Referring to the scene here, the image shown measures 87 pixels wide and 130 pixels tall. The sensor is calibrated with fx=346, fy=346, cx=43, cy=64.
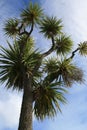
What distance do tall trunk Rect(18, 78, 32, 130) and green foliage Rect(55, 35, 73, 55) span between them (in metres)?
2.72

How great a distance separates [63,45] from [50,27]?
0.81m

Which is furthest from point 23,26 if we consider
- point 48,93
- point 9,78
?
point 48,93

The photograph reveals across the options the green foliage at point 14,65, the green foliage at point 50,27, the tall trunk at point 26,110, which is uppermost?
the green foliage at point 50,27

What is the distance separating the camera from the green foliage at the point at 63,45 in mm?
12445

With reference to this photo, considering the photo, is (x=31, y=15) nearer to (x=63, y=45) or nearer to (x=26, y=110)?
(x=63, y=45)

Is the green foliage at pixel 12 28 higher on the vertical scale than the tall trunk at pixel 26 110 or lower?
higher

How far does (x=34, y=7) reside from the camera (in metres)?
12.0

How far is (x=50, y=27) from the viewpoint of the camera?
40.5 ft

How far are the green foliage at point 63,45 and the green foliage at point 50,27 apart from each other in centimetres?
36

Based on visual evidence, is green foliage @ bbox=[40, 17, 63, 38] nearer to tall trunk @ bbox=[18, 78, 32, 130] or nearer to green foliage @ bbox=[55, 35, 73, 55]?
green foliage @ bbox=[55, 35, 73, 55]

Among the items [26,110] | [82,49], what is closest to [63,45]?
[82,49]

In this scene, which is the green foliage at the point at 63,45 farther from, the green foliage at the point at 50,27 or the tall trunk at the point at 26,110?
the tall trunk at the point at 26,110

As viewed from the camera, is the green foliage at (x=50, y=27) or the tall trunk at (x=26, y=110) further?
the green foliage at (x=50, y=27)

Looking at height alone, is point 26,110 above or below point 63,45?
below
